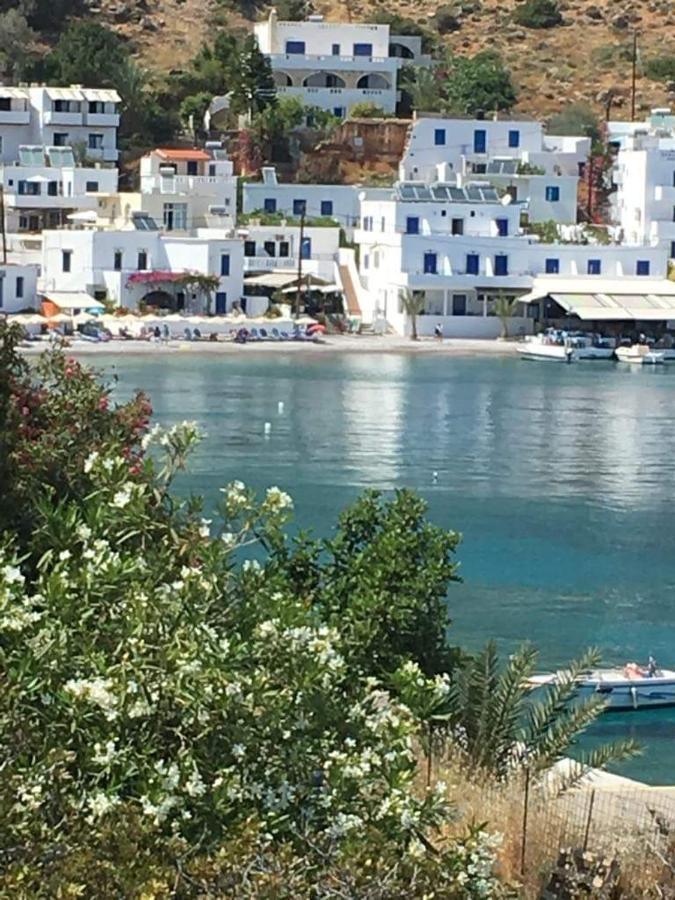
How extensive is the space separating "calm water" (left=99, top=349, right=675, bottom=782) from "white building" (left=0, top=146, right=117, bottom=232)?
12.8 meters

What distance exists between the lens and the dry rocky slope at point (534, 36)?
88688 millimetres

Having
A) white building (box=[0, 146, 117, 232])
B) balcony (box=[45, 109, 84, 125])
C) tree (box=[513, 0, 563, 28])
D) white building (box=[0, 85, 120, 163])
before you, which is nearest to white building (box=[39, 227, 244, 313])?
white building (box=[0, 146, 117, 232])

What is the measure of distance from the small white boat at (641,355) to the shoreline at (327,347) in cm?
332

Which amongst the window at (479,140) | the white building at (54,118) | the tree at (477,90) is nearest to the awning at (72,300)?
the white building at (54,118)

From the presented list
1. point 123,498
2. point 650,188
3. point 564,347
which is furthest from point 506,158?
point 123,498

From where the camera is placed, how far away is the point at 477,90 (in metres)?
82.4

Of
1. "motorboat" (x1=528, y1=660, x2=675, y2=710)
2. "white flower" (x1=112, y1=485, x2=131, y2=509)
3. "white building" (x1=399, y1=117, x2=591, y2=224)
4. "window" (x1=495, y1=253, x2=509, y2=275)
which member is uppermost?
"white building" (x1=399, y1=117, x2=591, y2=224)

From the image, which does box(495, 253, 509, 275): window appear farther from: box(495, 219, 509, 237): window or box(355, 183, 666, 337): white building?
box(495, 219, 509, 237): window

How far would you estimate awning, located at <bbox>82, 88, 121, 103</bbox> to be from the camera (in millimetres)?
75938

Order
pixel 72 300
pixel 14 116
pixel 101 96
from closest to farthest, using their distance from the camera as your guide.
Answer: pixel 72 300, pixel 14 116, pixel 101 96

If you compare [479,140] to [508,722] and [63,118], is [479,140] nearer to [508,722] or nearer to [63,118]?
[63,118]

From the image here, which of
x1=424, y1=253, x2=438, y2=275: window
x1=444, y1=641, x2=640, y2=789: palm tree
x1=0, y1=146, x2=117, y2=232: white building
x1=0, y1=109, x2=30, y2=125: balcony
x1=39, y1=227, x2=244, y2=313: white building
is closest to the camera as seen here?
x1=444, y1=641, x2=640, y2=789: palm tree

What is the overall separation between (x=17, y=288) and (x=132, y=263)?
12.9ft

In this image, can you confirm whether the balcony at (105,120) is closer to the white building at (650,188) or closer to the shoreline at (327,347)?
the shoreline at (327,347)
